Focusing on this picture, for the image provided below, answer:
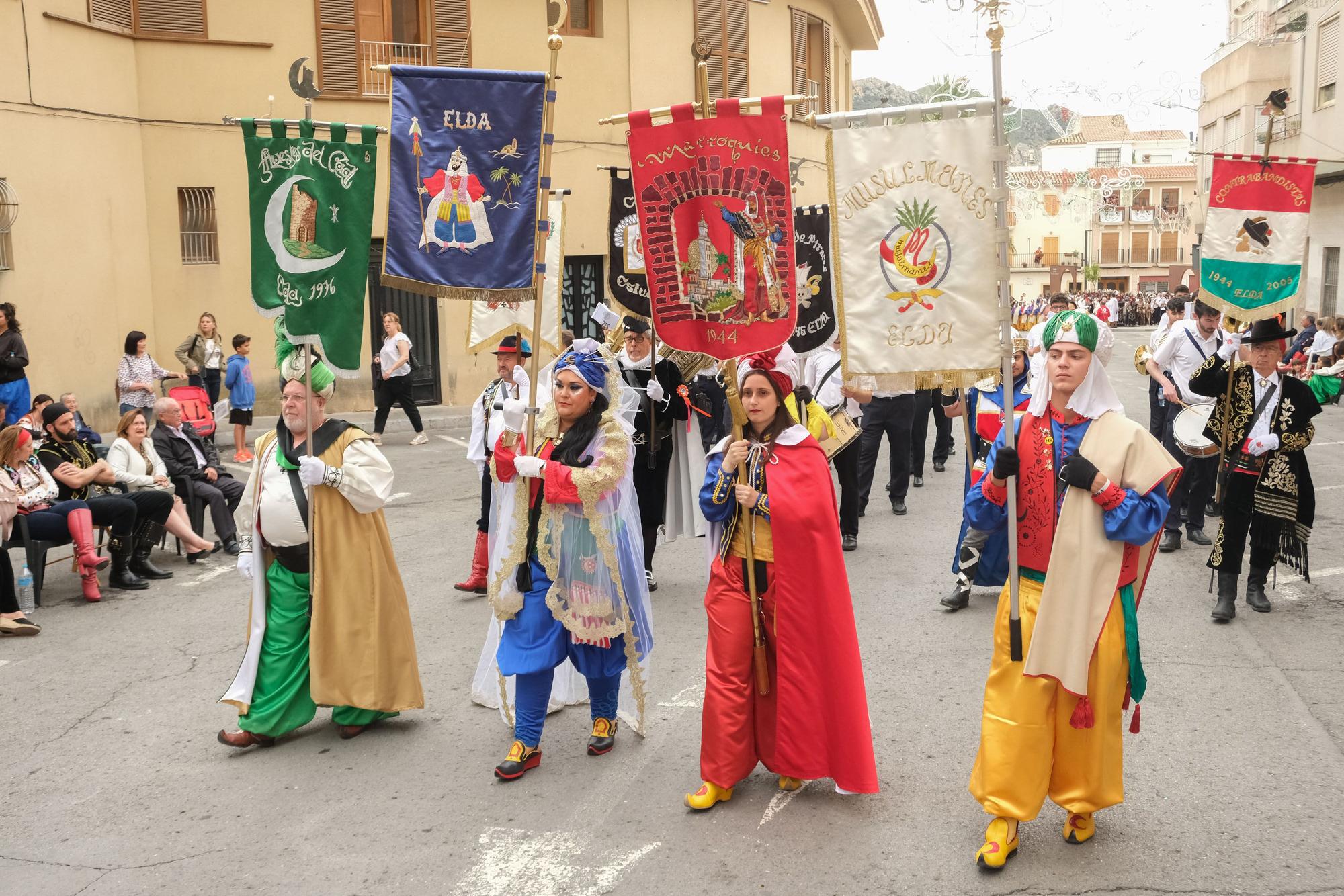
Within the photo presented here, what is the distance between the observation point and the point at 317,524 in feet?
18.7

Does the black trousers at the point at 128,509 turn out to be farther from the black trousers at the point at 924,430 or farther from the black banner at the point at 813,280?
the black trousers at the point at 924,430

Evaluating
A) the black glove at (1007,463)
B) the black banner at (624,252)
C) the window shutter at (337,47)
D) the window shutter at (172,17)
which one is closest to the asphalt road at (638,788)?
the black glove at (1007,463)

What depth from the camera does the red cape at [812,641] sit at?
4898 mm

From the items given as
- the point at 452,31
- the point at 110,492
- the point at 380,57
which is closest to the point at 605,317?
the point at 110,492

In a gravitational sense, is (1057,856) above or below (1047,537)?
below

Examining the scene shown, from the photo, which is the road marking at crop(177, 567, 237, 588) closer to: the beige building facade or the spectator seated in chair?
the spectator seated in chair

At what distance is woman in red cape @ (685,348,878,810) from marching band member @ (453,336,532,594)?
2.96 m

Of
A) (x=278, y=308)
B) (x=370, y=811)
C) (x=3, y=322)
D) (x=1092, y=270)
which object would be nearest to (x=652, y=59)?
(x=3, y=322)

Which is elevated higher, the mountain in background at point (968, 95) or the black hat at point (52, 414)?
the mountain in background at point (968, 95)

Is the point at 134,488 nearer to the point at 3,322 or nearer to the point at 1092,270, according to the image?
the point at 3,322

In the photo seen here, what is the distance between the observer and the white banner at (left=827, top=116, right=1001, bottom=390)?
15.2 ft

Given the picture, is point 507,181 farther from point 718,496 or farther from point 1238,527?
point 1238,527

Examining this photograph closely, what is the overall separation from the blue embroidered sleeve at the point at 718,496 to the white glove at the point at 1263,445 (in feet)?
13.5

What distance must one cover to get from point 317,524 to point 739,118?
8.56 feet
